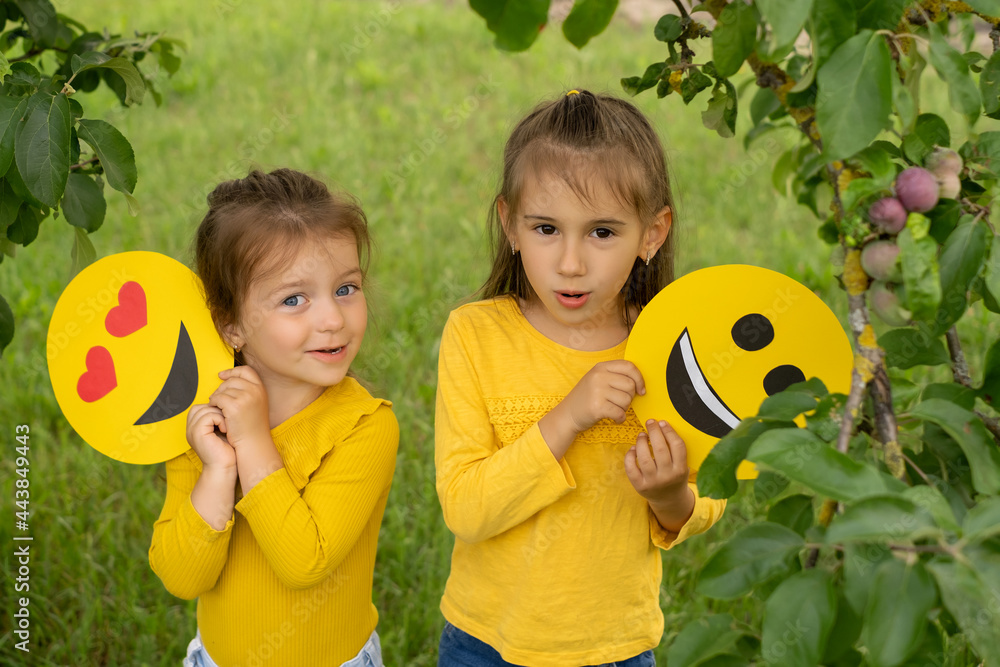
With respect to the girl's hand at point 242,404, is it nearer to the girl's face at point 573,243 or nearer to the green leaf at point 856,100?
the girl's face at point 573,243

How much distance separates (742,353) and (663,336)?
12 cm

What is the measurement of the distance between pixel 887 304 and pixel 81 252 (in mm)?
1322

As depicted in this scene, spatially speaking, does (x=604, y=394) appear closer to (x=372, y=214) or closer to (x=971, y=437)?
(x=971, y=437)

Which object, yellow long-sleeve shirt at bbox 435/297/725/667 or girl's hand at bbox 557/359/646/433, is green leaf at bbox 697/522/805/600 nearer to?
girl's hand at bbox 557/359/646/433

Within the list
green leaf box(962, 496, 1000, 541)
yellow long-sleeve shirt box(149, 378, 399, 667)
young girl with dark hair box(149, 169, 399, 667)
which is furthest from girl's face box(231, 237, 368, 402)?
green leaf box(962, 496, 1000, 541)

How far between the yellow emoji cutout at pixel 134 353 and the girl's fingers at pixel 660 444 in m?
0.70

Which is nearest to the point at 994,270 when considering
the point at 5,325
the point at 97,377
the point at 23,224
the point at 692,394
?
the point at 692,394

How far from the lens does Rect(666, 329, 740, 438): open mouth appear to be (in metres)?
1.32

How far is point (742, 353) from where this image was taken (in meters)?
1.30

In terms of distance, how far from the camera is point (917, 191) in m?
0.86

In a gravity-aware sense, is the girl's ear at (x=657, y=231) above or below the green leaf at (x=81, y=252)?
above

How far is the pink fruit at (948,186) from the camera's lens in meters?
0.90

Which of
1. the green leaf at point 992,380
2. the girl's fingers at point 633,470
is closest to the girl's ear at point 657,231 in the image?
the girl's fingers at point 633,470

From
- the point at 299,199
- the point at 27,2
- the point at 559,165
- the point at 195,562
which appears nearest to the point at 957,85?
the point at 559,165
